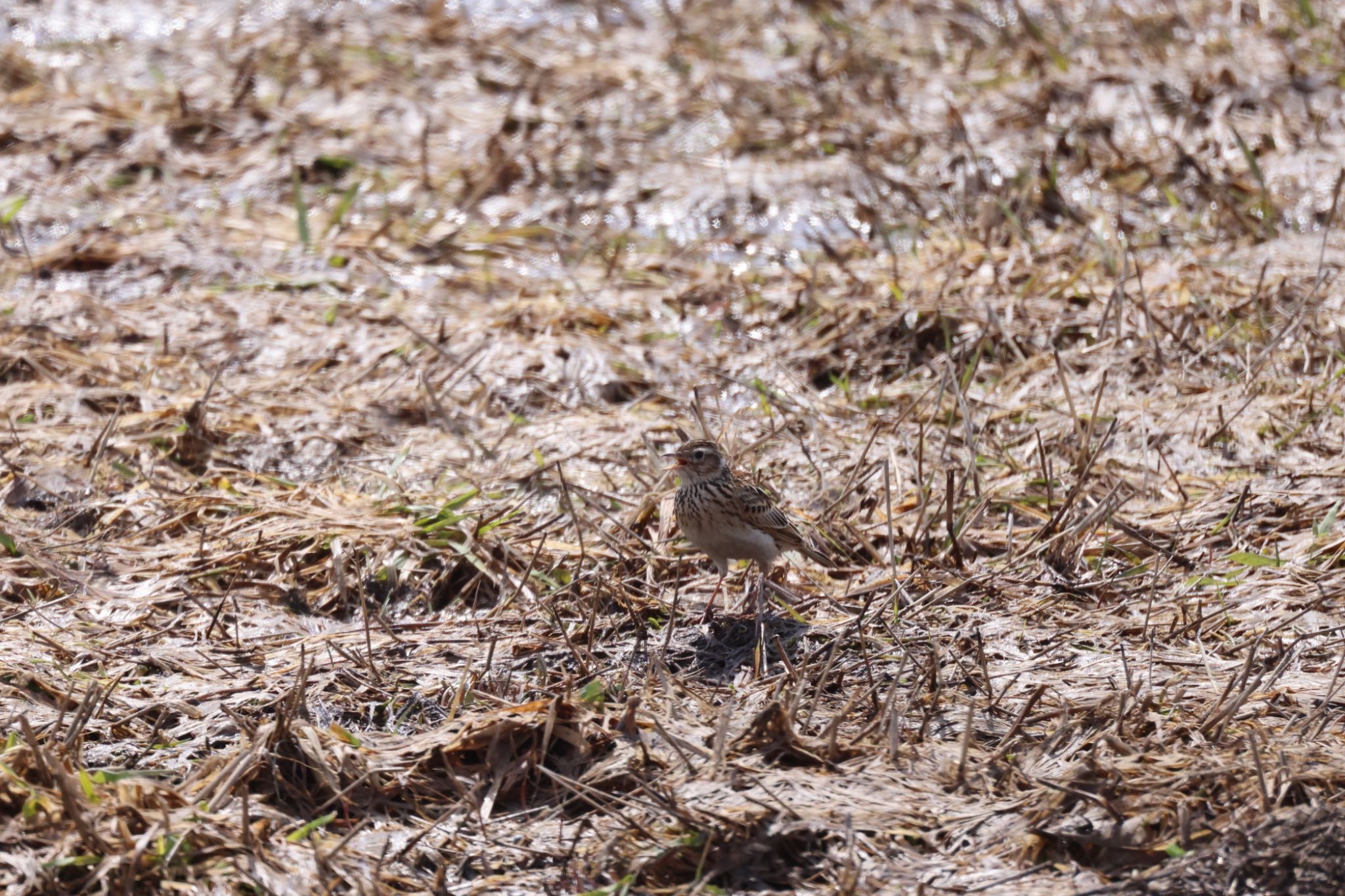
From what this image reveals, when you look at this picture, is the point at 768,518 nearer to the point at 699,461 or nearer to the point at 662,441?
the point at 699,461

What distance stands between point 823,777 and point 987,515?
2063mm

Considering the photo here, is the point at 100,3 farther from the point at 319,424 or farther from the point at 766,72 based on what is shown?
the point at 319,424

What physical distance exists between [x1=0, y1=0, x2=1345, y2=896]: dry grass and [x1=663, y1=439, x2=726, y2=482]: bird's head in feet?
1.03

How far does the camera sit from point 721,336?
7.75 m

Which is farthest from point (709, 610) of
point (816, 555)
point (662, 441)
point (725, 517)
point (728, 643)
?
point (662, 441)

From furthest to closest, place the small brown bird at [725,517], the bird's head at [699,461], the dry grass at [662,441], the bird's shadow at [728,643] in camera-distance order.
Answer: the bird's head at [699,461]
the small brown bird at [725,517]
the bird's shadow at [728,643]
the dry grass at [662,441]

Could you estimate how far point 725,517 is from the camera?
526 cm

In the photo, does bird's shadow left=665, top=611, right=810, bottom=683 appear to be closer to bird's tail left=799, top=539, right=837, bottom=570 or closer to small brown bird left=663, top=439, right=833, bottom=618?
small brown bird left=663, top=439, right=833, bottom=618

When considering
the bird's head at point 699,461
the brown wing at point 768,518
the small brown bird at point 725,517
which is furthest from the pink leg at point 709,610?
the bird's head at point 699,461

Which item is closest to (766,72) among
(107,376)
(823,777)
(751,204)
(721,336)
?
(751,204)

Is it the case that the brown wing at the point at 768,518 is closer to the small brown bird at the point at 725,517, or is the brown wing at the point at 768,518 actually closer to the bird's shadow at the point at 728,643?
the small brown bird at the point at 725,517

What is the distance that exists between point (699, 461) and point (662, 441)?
110 centimetres

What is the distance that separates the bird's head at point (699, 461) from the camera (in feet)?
18.3

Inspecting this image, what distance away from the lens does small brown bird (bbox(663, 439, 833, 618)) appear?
528 cm
